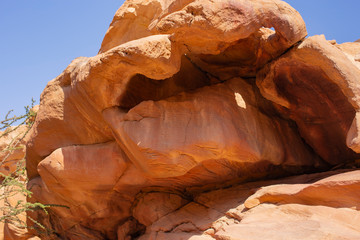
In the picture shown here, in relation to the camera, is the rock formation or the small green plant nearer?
the rock formation

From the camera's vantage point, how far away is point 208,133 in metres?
3.65

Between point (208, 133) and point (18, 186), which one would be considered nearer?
point (208, 133)

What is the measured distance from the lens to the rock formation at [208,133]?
10.5 feet

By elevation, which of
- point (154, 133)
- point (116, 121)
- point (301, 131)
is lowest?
point (301, 131)

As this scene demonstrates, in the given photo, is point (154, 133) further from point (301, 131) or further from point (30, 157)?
point (30, 157)

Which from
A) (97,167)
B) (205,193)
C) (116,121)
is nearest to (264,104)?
Result: (205,193)

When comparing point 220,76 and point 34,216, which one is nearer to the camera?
point 220,76

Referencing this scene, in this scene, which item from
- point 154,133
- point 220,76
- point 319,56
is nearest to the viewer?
point 319,56

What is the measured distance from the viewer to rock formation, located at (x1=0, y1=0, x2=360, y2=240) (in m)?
3.19

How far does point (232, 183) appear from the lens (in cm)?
430

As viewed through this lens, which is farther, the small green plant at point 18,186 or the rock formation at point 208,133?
the small green plant at point 18,186

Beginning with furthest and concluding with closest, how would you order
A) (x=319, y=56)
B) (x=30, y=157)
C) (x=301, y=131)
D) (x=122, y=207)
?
(x=30, y=157), (x=122, y=207), (x=301, y=131), (x=319, y=56)

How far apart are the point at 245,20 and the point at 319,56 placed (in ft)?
2.77

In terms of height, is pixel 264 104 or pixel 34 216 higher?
pixel 264 104
